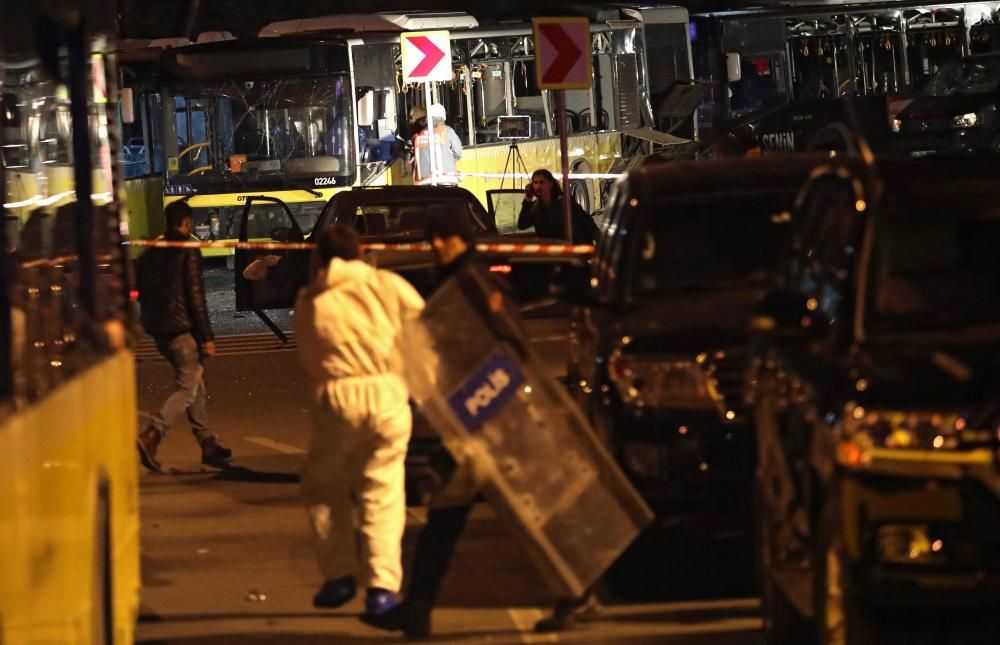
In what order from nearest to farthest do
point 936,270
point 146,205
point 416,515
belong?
point 936,270 < point 416,515 < point 146,205

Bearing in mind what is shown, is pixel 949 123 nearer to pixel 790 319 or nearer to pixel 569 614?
pixel 569 614

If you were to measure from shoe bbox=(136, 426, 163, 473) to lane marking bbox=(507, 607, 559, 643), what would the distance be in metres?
4.68

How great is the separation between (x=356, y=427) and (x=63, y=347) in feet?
8.40

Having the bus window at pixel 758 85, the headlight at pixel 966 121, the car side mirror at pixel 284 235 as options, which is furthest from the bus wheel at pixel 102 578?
the bus window at pixel 758 85

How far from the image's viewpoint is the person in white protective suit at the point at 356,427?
8133 millimetres

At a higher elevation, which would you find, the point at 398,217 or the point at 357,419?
the point at 398,217

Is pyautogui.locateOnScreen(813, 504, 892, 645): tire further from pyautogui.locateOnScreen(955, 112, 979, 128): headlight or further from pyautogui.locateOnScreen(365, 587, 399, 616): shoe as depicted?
pyautogui.locateOnScreen(955, 112, 979, 128): headlight

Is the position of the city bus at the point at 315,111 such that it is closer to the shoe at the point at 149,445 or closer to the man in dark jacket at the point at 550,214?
the man in dark jacket at the point at 550,214

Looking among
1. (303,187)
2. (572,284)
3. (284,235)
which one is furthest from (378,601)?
(303,187)

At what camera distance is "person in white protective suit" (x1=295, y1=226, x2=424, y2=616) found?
8.13 metres

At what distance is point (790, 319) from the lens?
6.57 meters

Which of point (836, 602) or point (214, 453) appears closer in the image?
point (836, 602)

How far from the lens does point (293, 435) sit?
14.0 meters

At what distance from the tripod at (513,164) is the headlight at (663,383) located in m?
18.4
